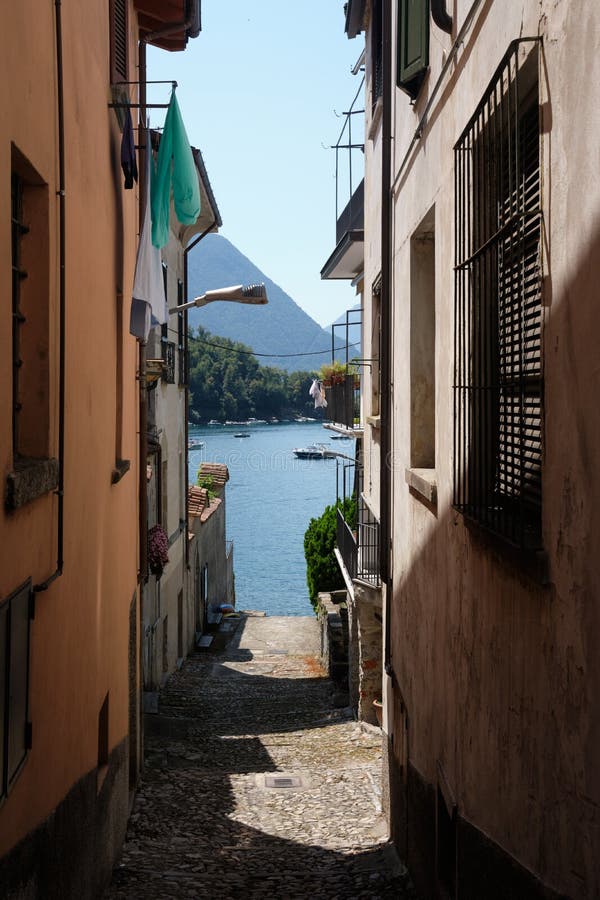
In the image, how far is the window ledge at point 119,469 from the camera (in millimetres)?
Answer: 8914

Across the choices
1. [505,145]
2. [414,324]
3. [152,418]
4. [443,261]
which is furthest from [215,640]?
[505,145]

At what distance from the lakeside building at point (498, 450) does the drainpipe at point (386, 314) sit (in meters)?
0.48

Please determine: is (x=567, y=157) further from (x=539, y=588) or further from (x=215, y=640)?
(x=215, y=640)

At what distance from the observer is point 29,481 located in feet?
15.7

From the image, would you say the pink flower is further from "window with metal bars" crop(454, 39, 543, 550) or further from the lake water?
the lake water

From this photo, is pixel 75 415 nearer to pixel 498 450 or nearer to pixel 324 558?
pixel 498 450

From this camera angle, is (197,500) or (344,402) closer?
(344,402)

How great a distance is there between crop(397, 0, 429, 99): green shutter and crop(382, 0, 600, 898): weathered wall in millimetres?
202

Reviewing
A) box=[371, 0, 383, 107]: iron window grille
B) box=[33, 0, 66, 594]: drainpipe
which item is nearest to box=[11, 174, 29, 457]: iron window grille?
box=[33, 0, 66, 594]: drainpipe

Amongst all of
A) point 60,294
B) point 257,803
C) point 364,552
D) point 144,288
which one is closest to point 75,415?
point 60,294

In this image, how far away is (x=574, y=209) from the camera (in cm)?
371

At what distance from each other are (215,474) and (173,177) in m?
24.0

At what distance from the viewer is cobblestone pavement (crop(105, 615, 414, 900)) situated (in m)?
8.34

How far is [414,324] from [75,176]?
3.30 m
